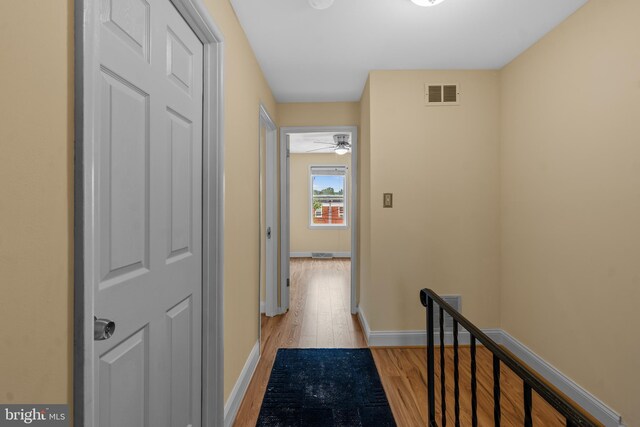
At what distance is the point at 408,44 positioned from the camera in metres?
Answer: 2.37

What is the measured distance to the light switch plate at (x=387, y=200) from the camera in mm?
2812

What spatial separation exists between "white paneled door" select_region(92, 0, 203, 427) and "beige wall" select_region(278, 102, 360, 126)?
2.10 meters

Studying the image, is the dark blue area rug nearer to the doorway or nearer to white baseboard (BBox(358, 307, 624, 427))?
white baseboard (BBox(358, 307, 624, 427))

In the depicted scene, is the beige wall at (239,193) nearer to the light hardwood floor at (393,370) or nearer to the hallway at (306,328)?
the hallway at (306,328)

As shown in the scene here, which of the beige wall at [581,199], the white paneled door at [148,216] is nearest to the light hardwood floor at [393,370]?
the beige wall at [581,199]

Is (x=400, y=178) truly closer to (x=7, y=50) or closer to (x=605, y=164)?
(x=605, y=164)

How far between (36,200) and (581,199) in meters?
2.54

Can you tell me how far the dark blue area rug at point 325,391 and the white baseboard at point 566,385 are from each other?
46.5 inches

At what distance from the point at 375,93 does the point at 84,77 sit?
244 centimetres

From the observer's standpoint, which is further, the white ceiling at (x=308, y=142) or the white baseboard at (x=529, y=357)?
the white ceiling at (x=308, y=142)

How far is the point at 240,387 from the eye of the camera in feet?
6.57

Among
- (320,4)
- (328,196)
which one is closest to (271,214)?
(320,4)

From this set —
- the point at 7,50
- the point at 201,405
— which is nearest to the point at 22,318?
the point at 7,50

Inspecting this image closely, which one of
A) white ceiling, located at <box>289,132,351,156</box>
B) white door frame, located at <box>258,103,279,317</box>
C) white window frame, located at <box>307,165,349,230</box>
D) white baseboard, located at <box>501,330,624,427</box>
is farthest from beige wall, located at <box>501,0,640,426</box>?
white window frame, located at <box>307,165,349,230</box>
